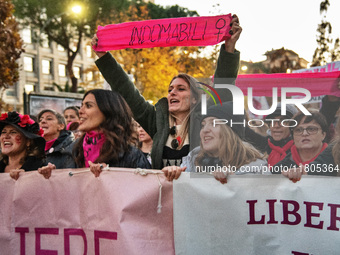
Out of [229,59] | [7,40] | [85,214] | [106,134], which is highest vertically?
[7,40]

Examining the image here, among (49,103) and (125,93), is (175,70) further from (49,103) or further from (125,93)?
(125,93)

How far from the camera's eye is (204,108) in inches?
104

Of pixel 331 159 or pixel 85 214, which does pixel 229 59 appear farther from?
pixel 85 214

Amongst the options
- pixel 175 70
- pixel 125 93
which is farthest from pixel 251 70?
pixel 125 93

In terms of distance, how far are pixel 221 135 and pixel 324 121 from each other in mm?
669

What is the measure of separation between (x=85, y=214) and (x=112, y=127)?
0.69 m

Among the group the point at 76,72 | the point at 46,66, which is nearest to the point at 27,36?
the point at 46,66

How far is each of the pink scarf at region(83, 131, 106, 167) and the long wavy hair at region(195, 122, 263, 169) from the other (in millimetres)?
969

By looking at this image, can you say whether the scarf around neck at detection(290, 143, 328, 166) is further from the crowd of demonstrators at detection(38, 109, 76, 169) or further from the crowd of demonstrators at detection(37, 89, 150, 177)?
the crowd of demonstrators at detection(38, 109, 76, 169)

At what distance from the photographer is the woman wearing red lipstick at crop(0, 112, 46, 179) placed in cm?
322

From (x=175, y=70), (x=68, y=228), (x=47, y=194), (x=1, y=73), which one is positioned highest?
(x=175, y=70)

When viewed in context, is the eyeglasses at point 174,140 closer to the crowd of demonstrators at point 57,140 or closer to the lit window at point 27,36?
the crowd of demonstrators at point 57,140

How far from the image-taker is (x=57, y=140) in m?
4.15

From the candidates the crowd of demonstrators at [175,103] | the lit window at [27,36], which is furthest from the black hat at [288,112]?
the lit window at [27,36]
